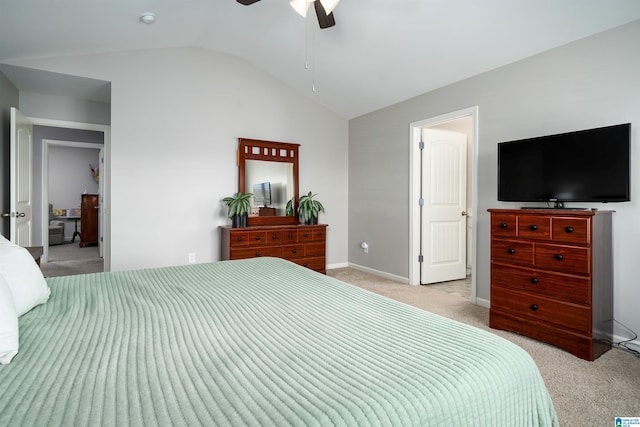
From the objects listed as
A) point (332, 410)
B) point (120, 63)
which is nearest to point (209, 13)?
point (120, 63)

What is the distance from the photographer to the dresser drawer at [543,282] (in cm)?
227

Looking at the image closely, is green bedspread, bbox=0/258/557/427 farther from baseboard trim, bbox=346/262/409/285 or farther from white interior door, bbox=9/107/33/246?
baseboard trim, bbox=346/262/409/285

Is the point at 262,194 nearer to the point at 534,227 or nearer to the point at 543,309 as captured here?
the point at 534,227

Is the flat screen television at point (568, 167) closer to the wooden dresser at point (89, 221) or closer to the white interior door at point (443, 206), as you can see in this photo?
the white interior door at point (443, 206)

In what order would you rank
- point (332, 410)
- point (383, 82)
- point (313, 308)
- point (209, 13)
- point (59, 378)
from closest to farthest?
point (332, 410) → point (59, 378) → point (313, 308) → point (209, 13) → point (383, 82)

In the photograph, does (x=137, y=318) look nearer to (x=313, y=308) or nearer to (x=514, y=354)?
(x=313, y=308)

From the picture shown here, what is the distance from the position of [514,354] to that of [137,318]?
1.25m

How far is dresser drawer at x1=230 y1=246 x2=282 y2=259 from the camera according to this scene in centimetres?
397

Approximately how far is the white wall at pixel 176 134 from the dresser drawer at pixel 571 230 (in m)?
3.46

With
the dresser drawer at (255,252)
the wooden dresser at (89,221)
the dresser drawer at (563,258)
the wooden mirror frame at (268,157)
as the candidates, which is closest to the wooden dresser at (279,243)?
the dresser drawer at (255,252)

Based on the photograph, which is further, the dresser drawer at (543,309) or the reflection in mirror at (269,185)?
the reflection in mirror at (269,185)

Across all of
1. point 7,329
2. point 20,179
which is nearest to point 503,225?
point 7,329

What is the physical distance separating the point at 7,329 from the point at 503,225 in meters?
2.96

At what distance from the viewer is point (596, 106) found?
256 centimetres
